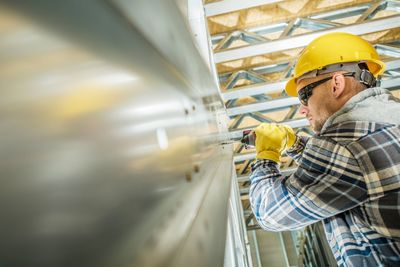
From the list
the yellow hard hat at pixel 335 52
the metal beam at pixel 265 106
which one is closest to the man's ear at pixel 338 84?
the yellow hard hat at pixel 335 52

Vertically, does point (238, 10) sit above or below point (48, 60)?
above

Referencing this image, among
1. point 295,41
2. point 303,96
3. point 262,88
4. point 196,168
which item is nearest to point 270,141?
point 303,96

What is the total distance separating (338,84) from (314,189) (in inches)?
20.8

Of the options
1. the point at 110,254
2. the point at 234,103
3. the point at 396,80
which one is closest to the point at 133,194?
the point at 110,254

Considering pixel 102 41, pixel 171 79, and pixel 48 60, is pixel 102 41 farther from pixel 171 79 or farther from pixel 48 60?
pixel 171 79

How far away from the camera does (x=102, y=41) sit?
0.24 meters

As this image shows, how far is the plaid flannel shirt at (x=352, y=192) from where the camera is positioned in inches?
37.0

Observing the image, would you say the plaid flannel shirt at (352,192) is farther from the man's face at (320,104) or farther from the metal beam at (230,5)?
the metal beam at (230,5)

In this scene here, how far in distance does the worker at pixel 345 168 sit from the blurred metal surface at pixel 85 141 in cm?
85

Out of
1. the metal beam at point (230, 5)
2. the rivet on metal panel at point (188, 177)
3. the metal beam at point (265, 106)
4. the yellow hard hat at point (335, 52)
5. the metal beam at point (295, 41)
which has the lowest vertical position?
the rivet on metal panel at point (188, 177)

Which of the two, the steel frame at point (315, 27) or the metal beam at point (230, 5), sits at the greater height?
the metal beam at point (230, 5)

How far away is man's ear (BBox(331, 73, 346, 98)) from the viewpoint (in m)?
1.23

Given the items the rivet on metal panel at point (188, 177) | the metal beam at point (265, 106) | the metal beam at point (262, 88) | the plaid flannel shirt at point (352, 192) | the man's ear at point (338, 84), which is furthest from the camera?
the metal beam at point (265, 106)

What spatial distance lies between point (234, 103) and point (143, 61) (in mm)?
3306
